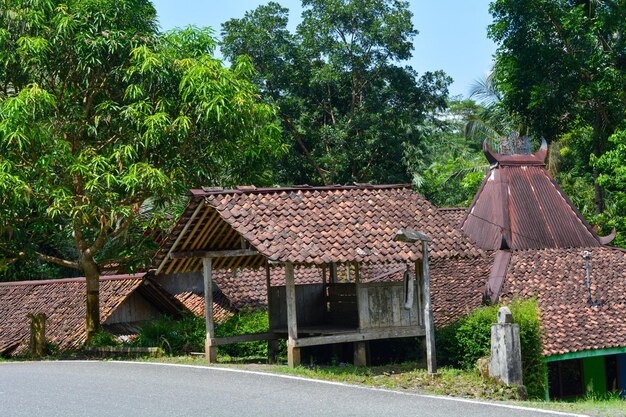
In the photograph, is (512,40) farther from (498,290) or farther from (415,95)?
(498,290)

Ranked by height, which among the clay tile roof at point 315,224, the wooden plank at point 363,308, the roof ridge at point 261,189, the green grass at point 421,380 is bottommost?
the green grass at point 421,380

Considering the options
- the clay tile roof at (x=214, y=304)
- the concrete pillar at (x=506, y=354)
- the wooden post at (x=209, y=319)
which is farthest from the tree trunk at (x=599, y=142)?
the concrete pillar at (x=506, y=354)

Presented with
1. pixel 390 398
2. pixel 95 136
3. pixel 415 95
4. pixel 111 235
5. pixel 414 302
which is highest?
pixel 415 95

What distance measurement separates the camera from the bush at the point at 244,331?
23.5 metres

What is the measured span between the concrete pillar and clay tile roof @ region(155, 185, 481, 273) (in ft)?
8.45

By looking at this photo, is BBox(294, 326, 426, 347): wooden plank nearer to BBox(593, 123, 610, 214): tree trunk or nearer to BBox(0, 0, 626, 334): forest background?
BBox(0, 0, 626, 334): forest background

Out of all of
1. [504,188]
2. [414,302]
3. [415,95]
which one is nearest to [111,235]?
[414,302]

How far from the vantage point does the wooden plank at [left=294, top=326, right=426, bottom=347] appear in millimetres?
18222

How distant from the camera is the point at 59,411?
41.6 ft

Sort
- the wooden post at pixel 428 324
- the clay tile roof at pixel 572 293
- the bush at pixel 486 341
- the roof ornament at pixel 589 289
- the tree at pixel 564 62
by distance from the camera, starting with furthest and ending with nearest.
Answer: the tree at pixel 564 62 → the roof ornament at pixel 589 289 → the clay tile roof at pixel 572 293 → the bush at pixel 486 341 → the wooden post at pixel 428 324

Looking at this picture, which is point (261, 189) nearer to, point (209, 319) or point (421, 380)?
point (209, 319)

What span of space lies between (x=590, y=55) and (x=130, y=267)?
1676 cm

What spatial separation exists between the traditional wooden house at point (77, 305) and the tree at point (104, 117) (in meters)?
2.73

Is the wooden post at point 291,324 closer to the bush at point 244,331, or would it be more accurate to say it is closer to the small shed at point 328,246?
the small shed at point 328,246
